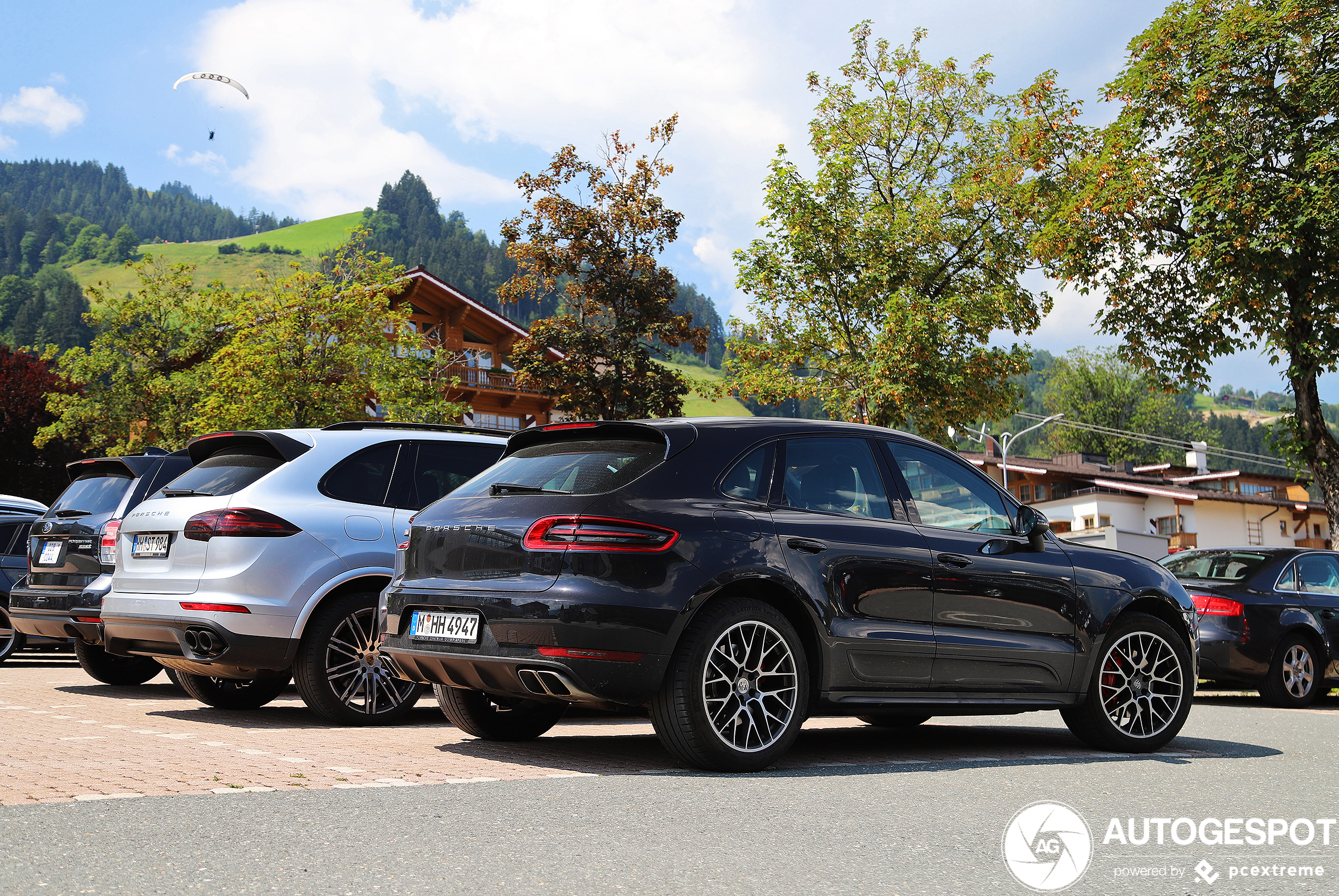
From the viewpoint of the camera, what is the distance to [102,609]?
7.93m

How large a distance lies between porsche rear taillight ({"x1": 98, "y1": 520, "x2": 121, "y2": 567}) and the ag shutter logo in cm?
722

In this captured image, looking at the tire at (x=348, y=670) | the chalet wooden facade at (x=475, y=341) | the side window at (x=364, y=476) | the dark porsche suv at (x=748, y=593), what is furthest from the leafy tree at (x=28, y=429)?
the dark porsche suv at (x=748, y=593)

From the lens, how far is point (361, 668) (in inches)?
302

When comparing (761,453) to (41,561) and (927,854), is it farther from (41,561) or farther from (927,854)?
(41,561)

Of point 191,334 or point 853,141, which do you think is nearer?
point 853,141

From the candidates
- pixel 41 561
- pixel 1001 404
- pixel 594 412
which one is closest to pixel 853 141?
pixel 1001 404

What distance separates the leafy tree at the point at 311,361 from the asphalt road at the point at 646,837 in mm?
22383

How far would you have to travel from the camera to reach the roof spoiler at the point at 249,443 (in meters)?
7.83

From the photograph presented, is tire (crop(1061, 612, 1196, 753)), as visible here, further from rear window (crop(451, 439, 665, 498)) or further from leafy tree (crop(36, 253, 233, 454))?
leafy tree (crop(36, 253, 233, 454))

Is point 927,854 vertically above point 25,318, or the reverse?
point 25,318

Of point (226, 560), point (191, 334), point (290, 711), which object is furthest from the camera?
point (191, 334)

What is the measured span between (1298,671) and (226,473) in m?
10.5

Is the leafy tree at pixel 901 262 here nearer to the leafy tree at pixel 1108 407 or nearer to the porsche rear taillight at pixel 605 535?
the porsche rear taillight at pixel 605 535

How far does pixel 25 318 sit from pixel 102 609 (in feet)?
434
